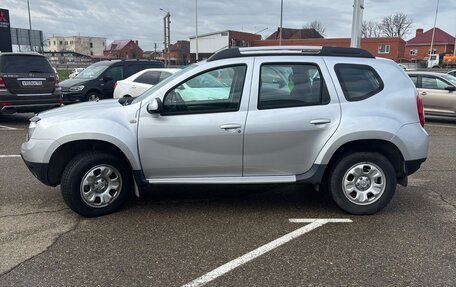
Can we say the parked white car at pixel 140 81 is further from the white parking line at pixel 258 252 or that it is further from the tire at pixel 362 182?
the white parking line at pixel 258 252

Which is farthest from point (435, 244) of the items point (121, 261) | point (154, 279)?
point (121, 261)

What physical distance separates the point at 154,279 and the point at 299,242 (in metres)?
1.45

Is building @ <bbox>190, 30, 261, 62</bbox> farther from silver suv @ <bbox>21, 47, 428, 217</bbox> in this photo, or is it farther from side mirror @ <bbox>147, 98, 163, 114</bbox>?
side mirror @ <bbox>147, 98, 163, 114</bbox>

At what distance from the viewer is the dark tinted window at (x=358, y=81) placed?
14.9 feet

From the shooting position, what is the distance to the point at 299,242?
3.93 metres

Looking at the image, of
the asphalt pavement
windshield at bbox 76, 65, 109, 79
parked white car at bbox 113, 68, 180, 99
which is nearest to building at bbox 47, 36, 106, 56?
windshield at bbox 76, 65, 109, 79

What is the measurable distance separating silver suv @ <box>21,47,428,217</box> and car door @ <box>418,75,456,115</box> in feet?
28.9

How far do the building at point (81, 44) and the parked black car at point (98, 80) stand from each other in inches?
4339

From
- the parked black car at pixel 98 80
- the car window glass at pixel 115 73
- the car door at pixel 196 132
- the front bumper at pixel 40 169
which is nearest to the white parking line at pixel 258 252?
the car door at pixel 196 132

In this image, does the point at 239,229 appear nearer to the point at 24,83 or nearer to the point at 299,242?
the point at 299,242

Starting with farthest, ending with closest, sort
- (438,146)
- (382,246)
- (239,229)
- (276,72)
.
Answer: (438,146) < (276,72) < (239,229) < (382,246)

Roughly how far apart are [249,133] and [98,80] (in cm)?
1021

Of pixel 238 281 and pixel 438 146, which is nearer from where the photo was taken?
pixel 238 281

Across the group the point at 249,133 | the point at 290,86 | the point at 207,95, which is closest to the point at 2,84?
the point at 207,95
